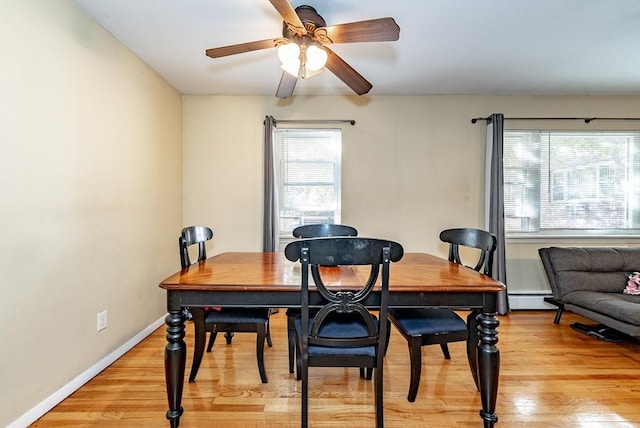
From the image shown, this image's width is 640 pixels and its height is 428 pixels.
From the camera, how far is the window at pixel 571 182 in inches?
138

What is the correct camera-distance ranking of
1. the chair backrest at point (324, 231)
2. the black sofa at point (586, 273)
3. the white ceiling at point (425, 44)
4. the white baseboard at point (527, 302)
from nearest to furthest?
the white ceiling at point (425, 44)
the chair backrest at point (324, 231)
the black sofa at point (586, 273)
the white baseboard at point (527, 302)

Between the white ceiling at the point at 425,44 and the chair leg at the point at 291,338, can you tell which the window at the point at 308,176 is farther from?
the chair leg at the point at 291,338

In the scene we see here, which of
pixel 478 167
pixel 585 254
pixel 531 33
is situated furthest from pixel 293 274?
pixel 585 254

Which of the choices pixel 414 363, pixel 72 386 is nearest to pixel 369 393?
pixel 414 363

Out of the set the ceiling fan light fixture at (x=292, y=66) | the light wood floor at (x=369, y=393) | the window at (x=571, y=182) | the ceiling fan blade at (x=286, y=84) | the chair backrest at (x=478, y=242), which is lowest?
the light wood floor at (x=369, y=393)

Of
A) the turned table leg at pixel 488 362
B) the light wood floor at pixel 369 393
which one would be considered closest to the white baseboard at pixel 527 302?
the light wood floor at pixel 369 393

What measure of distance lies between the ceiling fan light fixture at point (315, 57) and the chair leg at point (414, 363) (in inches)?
64.2

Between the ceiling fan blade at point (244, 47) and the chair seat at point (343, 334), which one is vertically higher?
the ceiling fan blade at point (244, 47)

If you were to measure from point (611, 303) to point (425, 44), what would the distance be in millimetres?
2558

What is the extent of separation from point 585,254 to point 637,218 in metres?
1.08

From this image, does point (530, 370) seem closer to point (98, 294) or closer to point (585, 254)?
point (585, 254)

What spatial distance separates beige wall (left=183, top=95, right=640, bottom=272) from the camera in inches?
139

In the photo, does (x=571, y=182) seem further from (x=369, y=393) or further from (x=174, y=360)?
(x=174, y=360)

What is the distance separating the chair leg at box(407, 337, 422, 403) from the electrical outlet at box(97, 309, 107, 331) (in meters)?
2.05
